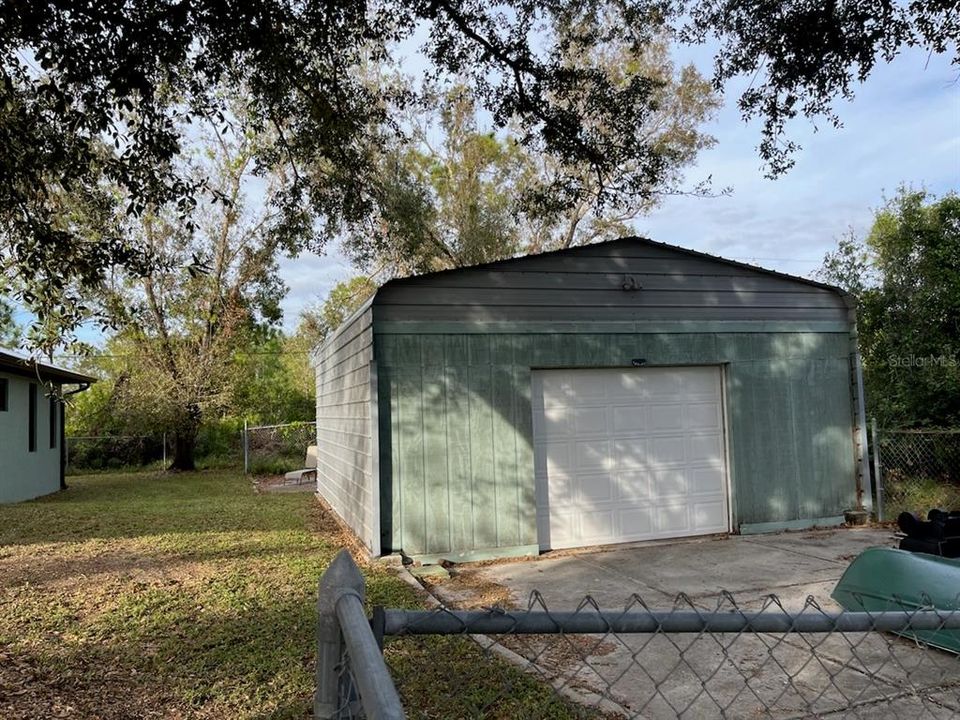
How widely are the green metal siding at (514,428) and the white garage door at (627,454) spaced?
0.20 metres

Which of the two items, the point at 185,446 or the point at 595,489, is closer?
the point at 595,489

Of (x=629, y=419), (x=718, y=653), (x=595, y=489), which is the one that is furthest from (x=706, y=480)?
(x=718, y=653)

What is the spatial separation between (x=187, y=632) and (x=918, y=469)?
410 inches

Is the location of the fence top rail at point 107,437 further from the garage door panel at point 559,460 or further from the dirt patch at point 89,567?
the garage door panel at point 559,460

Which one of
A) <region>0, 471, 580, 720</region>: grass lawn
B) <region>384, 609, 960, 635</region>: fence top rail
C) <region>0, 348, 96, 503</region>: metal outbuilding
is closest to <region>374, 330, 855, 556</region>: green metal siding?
<region>0, 471, 580, 720</region>: grass lawn

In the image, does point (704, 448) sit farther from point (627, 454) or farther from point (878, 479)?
point (878, 479)

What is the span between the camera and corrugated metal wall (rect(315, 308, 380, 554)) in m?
7.48

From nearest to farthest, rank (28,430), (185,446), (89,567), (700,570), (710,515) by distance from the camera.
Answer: (700,570)
(89,567)
(710,515)
(28,430)
(185,446)

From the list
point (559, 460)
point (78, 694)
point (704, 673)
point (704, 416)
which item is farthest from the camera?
point (704, 416)

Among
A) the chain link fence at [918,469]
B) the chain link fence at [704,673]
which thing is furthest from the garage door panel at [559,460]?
the chain link fence at [918,469]

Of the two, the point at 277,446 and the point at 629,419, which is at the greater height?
the point at 629,419

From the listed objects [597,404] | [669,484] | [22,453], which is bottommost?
[669,484]

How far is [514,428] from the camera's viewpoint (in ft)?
25.6

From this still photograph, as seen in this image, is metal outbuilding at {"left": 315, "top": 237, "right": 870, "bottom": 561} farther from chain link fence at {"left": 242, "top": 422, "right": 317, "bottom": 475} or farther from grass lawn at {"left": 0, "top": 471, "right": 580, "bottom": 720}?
chain link fence at {"left": 242, "top": 422, "right": 317, "bottom": 475}
